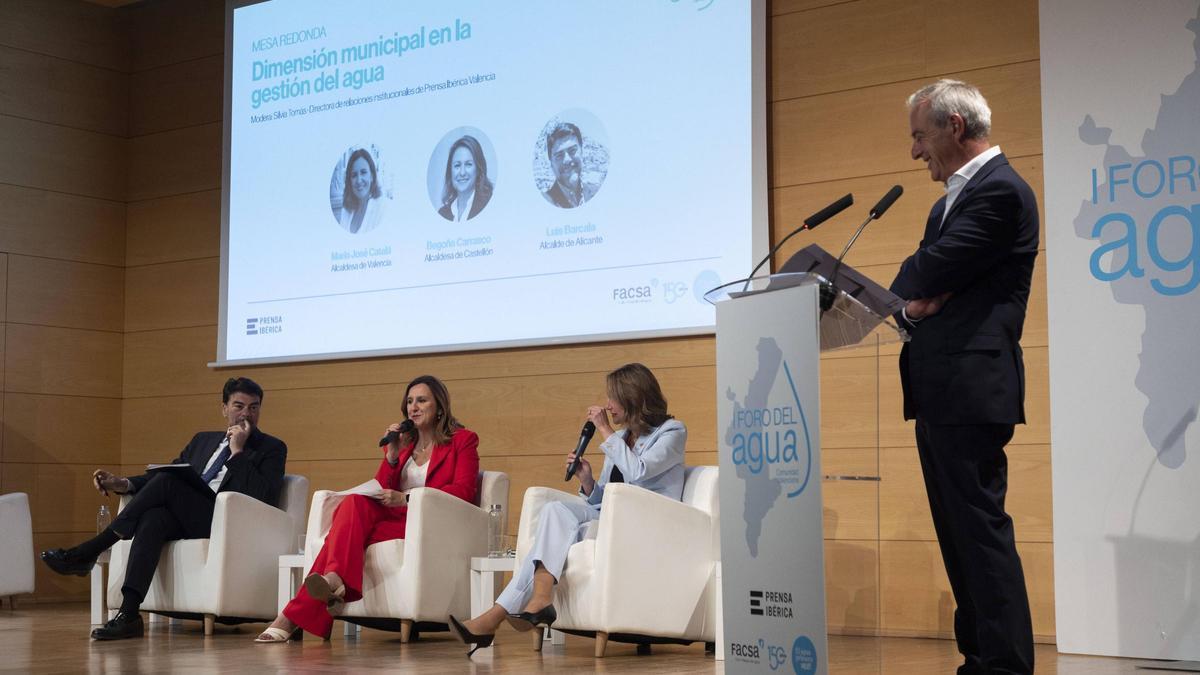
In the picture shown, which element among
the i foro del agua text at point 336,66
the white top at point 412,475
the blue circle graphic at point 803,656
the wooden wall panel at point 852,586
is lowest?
the blue circle graphic at point 803,656

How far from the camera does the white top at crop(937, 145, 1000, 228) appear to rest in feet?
10.6

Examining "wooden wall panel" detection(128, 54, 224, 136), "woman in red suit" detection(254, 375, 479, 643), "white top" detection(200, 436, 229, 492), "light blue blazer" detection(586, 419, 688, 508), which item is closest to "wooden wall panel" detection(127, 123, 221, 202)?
"wooden wall panel" detection(128, 54, 224, 136)

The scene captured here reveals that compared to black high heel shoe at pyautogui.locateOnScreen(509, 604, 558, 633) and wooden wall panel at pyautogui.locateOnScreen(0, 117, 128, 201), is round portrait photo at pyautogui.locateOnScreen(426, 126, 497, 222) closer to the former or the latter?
black high heel shoe at pyautogui.locateOnScreen(509, 604, 558, 633)

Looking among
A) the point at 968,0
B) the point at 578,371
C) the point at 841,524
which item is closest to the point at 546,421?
the point at 578,371

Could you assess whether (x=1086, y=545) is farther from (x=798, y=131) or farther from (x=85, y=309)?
(x=85, y=309)

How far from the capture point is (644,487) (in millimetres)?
5148

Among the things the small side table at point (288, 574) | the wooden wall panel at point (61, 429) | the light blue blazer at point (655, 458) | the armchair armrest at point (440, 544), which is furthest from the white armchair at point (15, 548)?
the light blue blazer at point (655, 458)

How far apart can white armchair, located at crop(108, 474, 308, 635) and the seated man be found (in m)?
0.11

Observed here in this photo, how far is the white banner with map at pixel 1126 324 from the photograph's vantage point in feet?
15.1

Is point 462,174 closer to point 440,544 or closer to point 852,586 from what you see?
point 440,544

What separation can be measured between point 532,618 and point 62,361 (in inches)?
176

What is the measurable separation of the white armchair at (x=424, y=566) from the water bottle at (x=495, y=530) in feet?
0.07

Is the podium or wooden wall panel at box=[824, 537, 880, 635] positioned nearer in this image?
wooden wall panel at box=[824, 537, 880, 635]

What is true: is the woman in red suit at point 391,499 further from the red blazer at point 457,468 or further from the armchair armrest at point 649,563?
the armchair armrest at point 649,563
